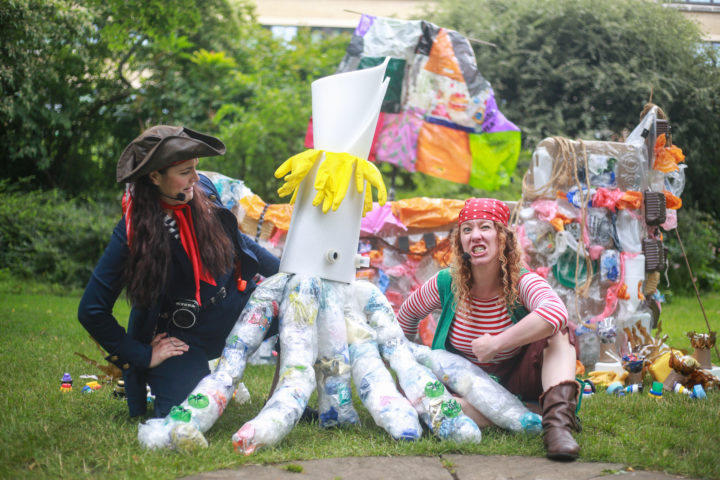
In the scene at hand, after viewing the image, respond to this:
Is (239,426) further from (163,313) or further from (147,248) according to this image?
(147,248)

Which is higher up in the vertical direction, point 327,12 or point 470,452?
point 327,12

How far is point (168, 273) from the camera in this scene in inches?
111

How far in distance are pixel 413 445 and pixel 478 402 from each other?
1.39ft

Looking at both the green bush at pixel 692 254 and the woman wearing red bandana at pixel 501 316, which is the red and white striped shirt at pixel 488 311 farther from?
the green bush at pixel 692 254

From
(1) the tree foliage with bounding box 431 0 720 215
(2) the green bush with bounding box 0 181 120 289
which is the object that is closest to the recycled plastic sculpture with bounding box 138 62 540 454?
(2) the green bush with bounding box 0 181 120 289

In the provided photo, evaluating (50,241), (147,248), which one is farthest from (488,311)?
(50,241)

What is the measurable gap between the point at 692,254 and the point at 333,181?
25.9 feet

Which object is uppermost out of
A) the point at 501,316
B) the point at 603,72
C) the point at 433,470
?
the point at 603,72

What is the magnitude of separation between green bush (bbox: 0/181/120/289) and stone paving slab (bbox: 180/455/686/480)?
6618 mm

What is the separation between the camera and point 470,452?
2500 mm

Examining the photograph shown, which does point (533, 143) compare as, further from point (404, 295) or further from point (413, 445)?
point (413, 445)

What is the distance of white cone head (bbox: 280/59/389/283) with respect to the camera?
9.77ft

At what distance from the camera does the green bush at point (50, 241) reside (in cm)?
818

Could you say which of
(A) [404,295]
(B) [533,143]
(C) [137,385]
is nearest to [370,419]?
(C) [137,385]
